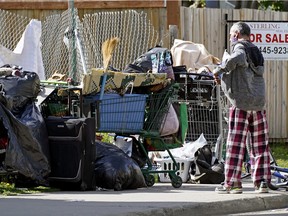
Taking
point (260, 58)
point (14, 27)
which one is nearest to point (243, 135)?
point (260, 58)

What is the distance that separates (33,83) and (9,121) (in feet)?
1.77

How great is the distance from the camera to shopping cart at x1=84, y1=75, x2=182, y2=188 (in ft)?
37.8

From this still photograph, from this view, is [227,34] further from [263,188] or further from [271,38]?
[263,188]

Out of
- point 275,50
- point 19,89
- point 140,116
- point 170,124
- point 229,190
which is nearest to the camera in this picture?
point 19,89

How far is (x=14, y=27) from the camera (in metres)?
16.7

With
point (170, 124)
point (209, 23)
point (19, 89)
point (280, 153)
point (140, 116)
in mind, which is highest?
point (209, 23)

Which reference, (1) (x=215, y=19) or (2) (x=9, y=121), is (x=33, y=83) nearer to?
(2) (x=9, y=121)

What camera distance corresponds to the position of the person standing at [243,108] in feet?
36.4

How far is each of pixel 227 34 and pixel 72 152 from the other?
705 centimetres

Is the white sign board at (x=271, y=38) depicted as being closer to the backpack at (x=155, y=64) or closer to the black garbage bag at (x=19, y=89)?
the backpack at (x=155, y=64)

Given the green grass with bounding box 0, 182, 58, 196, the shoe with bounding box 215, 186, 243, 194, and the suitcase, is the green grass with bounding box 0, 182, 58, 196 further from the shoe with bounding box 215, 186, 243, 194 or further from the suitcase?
the shoe with bounding box 215, 186, 243, 194

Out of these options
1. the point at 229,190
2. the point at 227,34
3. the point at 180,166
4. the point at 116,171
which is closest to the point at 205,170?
the point at 180,166

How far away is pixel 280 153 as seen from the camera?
17.5m

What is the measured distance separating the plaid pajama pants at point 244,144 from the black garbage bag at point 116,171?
1.07m
